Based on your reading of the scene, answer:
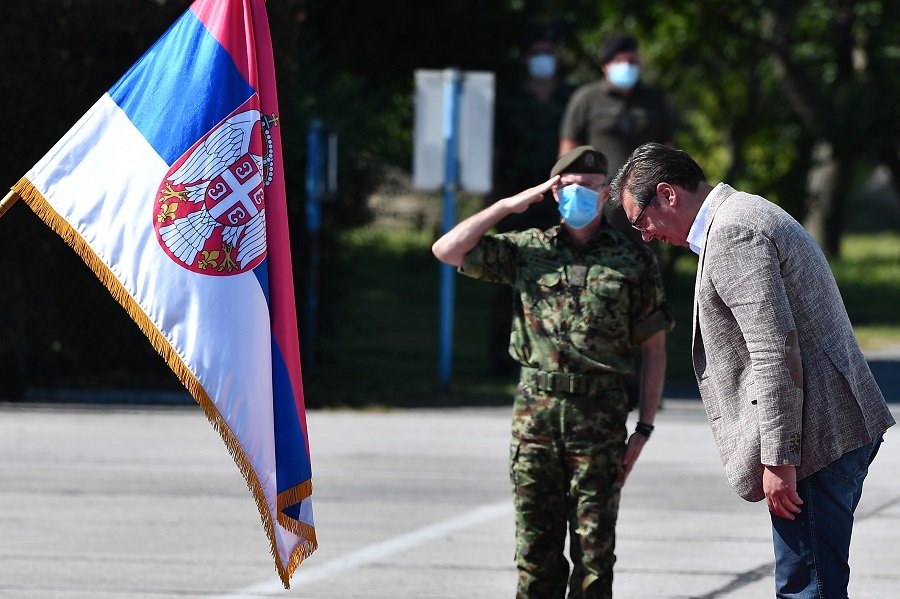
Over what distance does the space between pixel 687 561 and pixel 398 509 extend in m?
1.90

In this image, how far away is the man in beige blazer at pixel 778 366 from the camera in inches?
171

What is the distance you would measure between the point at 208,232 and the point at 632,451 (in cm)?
175

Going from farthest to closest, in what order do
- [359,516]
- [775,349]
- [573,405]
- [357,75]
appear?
[357,75]
[359,516]
[573,405]
[775,349]

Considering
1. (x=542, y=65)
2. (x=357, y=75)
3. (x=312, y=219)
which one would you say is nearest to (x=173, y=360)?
(x=542, y=65)

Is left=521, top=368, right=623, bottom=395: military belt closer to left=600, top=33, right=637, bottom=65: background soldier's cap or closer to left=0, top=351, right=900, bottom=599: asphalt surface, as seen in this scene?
left=0, top=351, right=900, bottom=599: asphalt surface

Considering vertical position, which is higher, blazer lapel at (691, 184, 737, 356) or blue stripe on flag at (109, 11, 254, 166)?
blue stripe on flag at (109, 11, 254, 166)

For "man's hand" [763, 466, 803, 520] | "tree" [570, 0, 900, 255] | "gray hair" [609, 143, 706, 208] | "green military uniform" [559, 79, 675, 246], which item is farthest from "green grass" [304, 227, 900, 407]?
"man's hand" [763, 466, 803, 520]

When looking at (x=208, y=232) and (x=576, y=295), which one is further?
(x=576, y=295)

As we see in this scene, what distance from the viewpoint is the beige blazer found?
4324 millimetres

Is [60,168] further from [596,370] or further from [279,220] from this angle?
[596,370]

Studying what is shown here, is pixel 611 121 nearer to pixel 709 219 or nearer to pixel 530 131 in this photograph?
pixel 530 131

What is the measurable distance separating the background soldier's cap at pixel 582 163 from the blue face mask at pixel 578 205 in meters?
0.09

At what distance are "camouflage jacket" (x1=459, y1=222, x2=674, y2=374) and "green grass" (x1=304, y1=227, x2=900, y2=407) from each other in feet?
23.2

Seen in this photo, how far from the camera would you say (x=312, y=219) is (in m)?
14.2
